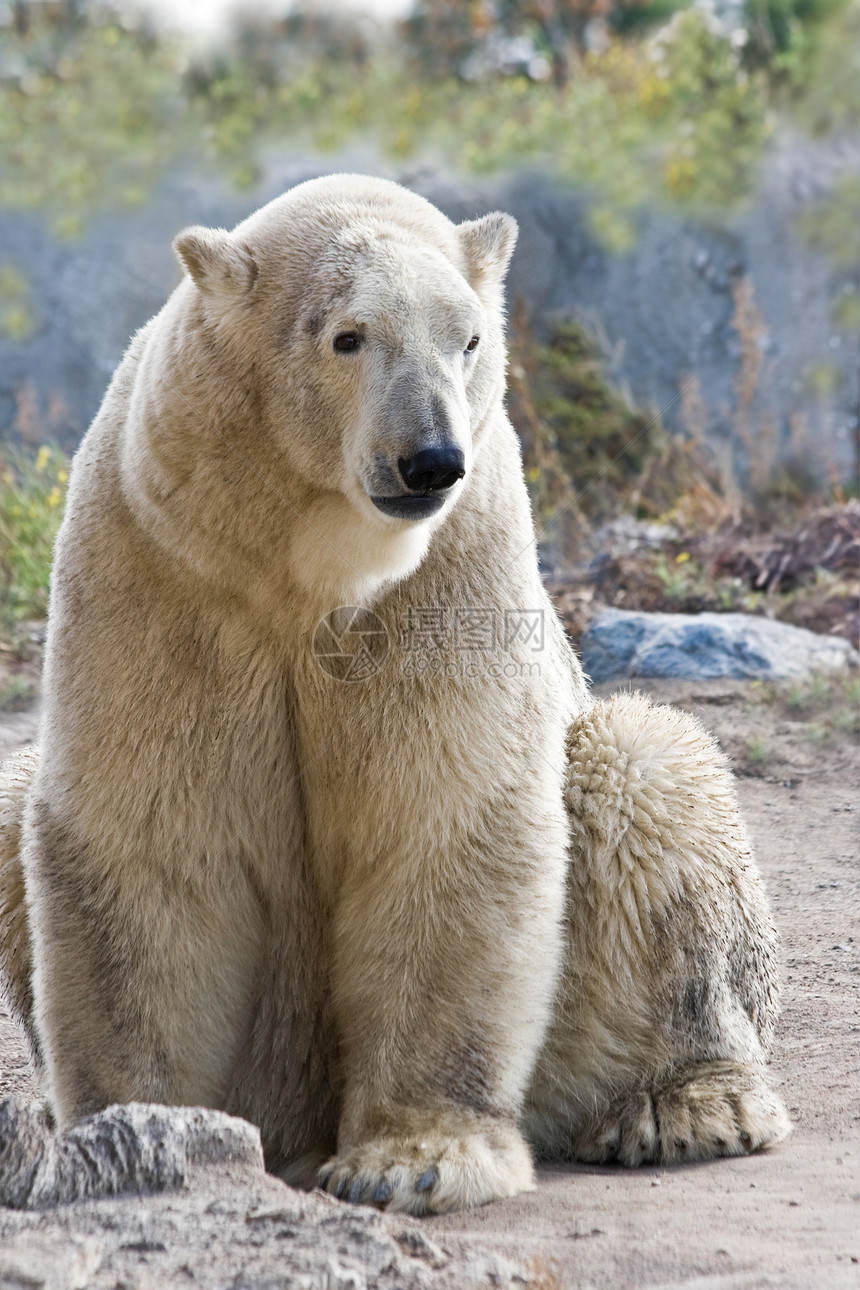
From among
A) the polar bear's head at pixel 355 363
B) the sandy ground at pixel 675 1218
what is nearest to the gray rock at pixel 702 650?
the sandy ground at pixel 675 1218

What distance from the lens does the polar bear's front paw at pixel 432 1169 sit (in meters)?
3.26

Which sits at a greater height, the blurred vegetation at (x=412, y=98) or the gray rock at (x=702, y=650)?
the blurred vegetation at (x=412, y=98)

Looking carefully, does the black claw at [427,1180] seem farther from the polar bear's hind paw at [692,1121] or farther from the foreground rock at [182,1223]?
the polar bear's hind paw at [692,1121]

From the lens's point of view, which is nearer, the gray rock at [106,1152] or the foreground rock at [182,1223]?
the foreground rock at [182,1223]

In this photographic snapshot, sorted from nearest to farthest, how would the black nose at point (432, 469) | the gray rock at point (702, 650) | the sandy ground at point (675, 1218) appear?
the sandy ground at point (675, 1218) < the black nose at point (432, 469) < the gray rock at point (702, 650)

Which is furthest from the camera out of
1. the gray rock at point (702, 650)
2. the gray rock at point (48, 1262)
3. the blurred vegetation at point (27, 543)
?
the blurred vegetation at point (27, 543)

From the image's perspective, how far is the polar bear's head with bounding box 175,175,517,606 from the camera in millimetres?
3238

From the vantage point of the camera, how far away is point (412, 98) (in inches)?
567

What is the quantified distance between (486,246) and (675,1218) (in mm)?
2469

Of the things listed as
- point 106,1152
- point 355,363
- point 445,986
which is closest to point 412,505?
point 355,363

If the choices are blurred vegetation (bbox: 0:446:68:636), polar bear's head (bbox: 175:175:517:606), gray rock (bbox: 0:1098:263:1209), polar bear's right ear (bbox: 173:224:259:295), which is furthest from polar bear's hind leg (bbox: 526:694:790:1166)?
blurred vegetation (bbox: 0:446:68:636)

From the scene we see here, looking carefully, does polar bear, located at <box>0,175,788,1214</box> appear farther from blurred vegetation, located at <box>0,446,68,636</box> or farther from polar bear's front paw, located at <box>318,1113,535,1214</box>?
blurred vegetation, located at <box>0,446,68,636</box>

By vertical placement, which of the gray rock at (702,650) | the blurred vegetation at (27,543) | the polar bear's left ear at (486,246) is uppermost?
the blurred vegetation at (27,543)

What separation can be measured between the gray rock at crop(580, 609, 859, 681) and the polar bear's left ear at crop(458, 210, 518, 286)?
3912 millimetres
